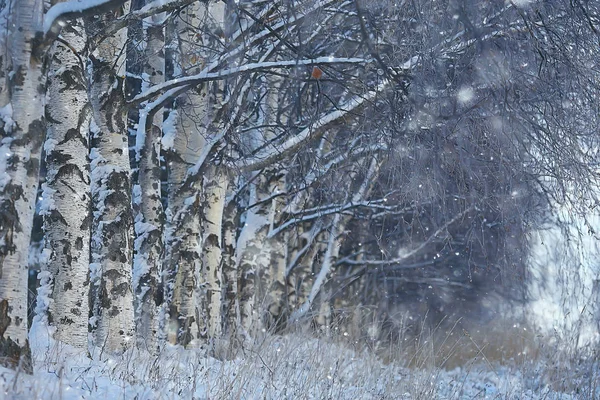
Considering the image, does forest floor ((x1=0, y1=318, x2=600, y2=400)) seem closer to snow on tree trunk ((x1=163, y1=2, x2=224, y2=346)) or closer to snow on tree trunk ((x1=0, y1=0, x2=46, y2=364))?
snow on tree trunk ((x1=0, y1=0, x2=46, y2=364))

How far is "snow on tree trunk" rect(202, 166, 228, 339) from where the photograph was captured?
29.7 ft

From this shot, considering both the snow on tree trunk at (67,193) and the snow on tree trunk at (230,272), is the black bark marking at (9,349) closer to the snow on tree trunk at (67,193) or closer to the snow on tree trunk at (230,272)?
the snow on tree trunk at (67,193)

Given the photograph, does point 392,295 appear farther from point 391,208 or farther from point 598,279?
point 598,279

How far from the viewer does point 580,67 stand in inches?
259

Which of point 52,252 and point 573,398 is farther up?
point 52,252

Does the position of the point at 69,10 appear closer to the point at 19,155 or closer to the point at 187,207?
the point at 19,155

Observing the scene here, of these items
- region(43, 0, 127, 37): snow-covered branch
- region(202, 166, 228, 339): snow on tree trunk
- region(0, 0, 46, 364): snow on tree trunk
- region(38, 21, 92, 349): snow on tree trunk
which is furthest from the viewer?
region(202, 166, 228, 339): snow on tree trunk

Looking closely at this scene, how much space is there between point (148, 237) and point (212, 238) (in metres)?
1.11

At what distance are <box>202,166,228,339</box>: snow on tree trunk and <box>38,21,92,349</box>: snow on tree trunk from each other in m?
2.89

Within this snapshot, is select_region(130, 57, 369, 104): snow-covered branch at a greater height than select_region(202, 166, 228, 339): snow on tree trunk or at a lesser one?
greater

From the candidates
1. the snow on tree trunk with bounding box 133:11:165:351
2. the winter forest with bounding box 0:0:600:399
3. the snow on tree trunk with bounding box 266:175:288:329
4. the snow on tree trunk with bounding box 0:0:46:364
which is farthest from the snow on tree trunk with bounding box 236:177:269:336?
the snow on tree trunk with bounding box 0:0:46:364

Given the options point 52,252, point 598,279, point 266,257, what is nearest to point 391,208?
point 266,257

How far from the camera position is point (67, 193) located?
608cm

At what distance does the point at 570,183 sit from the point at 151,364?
164 inches
